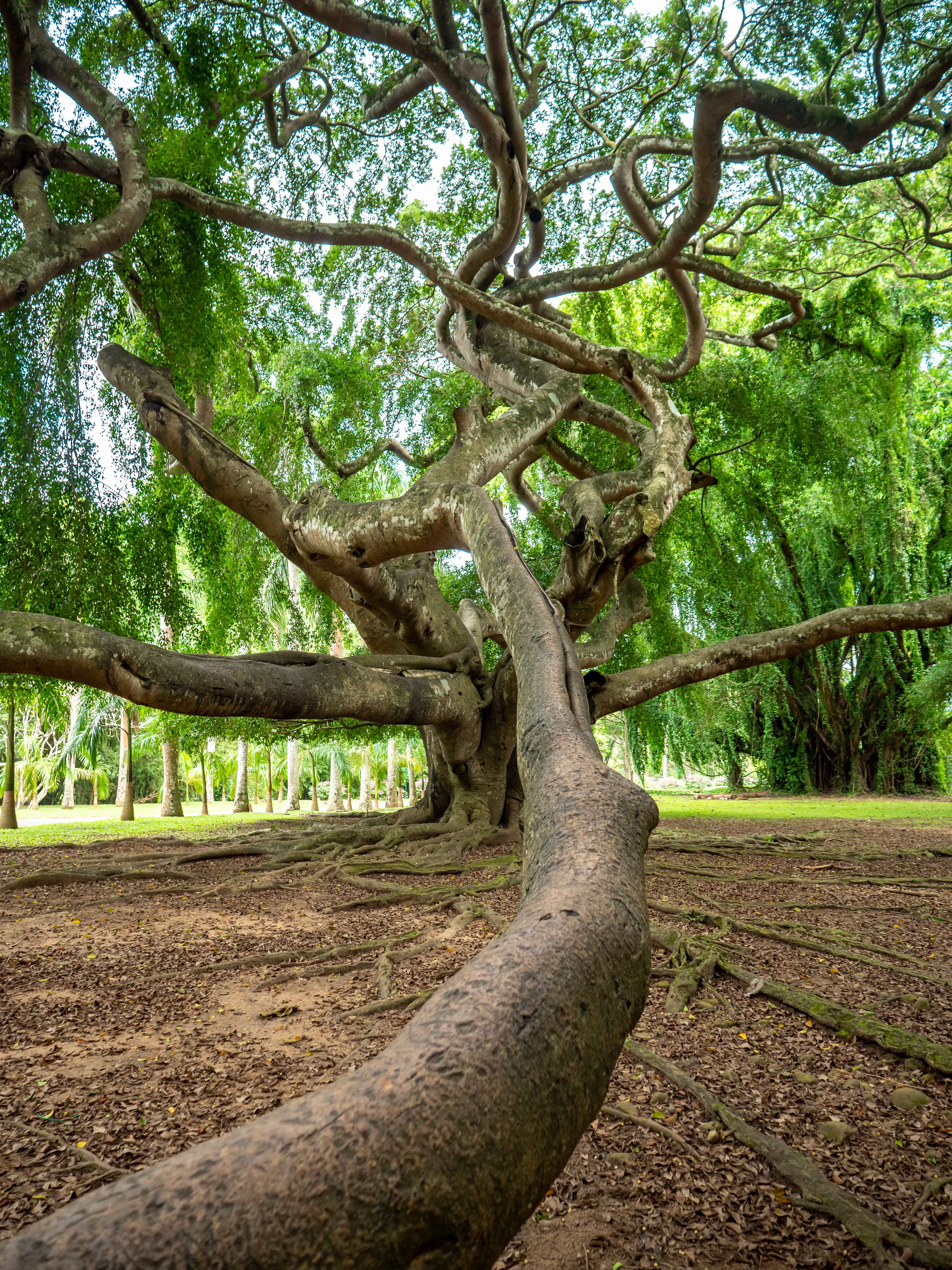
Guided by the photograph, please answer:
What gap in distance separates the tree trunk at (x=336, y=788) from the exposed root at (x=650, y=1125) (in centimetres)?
1831

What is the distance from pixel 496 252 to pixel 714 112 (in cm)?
243

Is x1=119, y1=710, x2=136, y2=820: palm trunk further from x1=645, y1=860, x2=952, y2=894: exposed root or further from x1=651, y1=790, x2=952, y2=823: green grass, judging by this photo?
x1=645, y1=860, x2=952, y2=894: exposed root

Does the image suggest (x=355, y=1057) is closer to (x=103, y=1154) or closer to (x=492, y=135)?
(x=103, y=1154)

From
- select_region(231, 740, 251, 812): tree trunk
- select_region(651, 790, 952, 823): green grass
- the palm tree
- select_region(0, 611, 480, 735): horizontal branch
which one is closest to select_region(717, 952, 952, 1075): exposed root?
select_region(0, 611, 480, 735): horizontal branch

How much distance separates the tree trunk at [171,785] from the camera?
48.6 feet

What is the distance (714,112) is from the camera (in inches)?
201

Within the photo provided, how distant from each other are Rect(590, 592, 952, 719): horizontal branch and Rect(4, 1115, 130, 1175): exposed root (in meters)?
5.42

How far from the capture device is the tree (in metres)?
0.74

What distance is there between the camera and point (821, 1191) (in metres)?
1.81

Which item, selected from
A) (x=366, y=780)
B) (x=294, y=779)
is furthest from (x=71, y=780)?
(x=294, y=779)

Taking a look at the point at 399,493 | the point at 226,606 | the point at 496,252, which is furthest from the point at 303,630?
the point at 496,252

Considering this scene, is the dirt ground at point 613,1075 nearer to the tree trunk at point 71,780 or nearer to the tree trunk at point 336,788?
the tree trunk at point 71,780

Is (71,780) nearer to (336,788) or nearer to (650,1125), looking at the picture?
(336,788)

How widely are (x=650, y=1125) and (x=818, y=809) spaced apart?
12.1m
